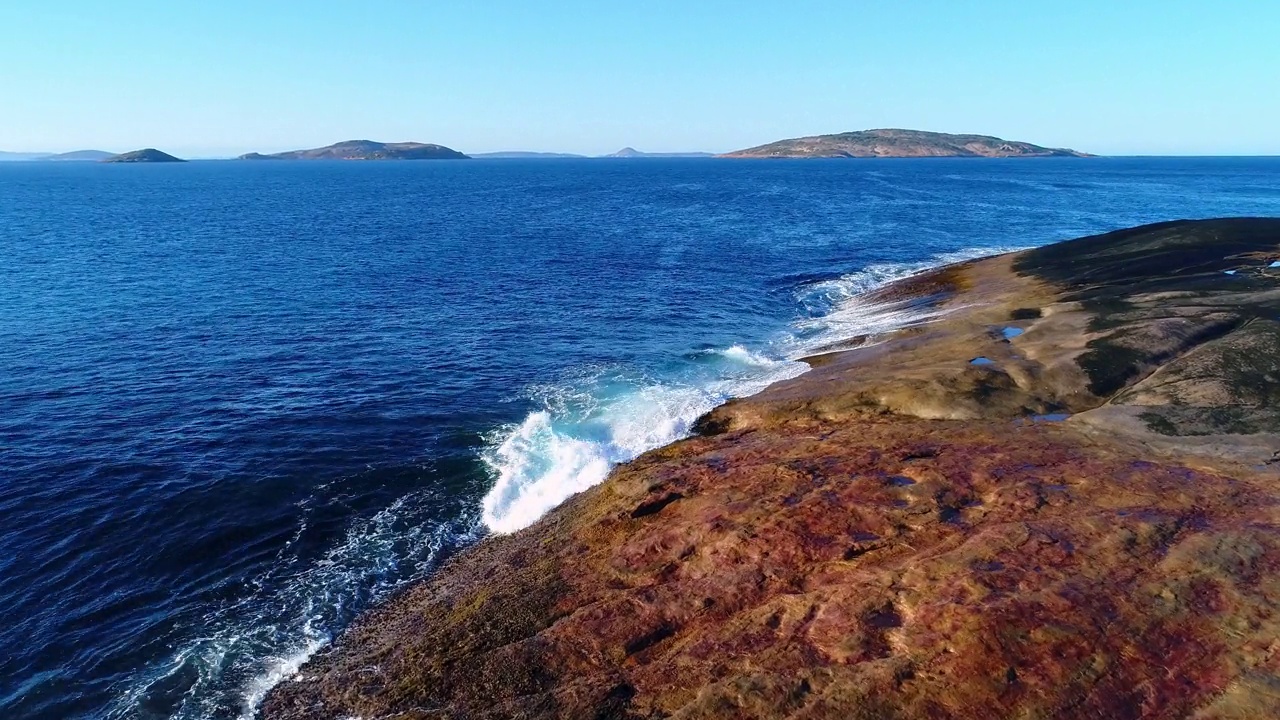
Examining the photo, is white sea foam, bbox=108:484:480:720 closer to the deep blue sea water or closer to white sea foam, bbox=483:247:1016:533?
the deep blue sea water

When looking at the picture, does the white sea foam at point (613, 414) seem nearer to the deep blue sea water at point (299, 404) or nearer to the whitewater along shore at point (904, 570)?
the deep blue sea water at point (299, 404)

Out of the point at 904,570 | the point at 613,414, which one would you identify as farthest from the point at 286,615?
the point at 904,570

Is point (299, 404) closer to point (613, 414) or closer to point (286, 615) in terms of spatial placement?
point (613, 414)

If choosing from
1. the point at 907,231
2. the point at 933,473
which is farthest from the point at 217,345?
the point at 907,231

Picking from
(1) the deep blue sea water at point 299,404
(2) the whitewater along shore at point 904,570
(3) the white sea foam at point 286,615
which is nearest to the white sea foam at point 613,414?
(1) the deep blue sea water at point 299,404

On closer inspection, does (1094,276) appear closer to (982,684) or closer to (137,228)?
(982,684)
